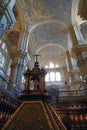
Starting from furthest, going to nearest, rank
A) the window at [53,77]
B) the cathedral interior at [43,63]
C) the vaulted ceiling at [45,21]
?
the window at [53,77] → the vaulted ceiling at [45,21] → the cathedral interior at [43,63]

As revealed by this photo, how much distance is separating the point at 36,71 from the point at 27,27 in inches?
400

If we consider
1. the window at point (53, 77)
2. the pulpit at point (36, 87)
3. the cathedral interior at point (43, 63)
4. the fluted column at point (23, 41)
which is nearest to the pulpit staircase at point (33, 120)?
the cathedral interior at point (43, 63)

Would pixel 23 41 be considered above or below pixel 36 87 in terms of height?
above

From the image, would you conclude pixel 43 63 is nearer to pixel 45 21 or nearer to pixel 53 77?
pixel 53 77

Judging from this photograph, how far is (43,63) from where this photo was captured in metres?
22.9

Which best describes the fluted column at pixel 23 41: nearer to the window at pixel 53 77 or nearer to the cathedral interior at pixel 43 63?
the cathedral interior at pixel 43 63

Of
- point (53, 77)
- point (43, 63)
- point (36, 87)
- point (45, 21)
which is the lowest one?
point (36, 87)

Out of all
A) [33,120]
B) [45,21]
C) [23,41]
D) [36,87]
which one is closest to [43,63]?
[45,21]

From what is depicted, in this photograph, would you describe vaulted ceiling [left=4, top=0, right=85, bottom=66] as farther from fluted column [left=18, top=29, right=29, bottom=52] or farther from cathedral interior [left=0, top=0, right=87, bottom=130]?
fluted column [left=18, top=29, right=29, bottom=52]

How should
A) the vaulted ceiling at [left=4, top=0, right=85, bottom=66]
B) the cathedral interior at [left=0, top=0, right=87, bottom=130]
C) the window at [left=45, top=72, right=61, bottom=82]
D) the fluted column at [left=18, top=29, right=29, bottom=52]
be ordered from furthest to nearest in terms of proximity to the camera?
the window at [left=45, top=72, right=61, bottom=82] < the vaulted ceiling at [left=4, top=0, right=85, bottom=66] < the fluted column at [left=18, top=29, right=29, bottom=52] < the cathedral interior at [left=0, top=0, right=87, bottom=130]

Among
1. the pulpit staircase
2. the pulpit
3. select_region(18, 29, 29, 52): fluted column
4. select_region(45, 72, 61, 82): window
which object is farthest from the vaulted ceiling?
the pulpit staircase

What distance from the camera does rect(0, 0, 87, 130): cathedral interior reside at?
4.86 meters

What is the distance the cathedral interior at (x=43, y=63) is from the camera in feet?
16.0

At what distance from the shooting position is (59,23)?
15.7 m
